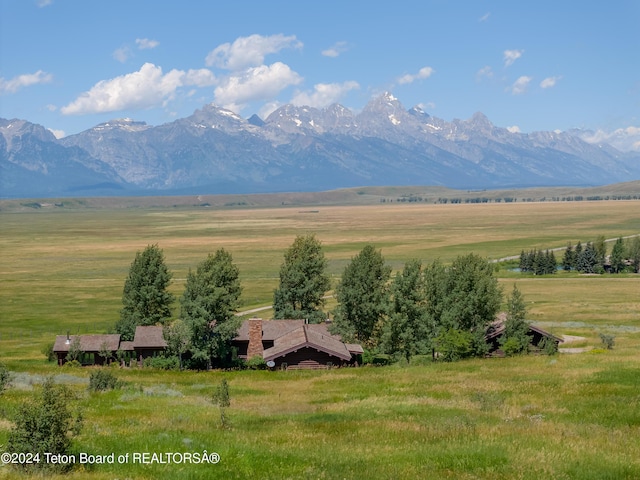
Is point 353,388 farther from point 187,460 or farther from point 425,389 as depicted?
point 187,460

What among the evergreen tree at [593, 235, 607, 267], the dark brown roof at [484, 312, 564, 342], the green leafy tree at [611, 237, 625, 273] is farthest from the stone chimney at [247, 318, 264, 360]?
the green leafy tree at [611, 237, 625, 273]

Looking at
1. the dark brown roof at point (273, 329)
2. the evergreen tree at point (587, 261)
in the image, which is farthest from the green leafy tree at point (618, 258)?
the dark brown roof at point (273, 329)

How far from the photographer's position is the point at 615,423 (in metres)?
22.6

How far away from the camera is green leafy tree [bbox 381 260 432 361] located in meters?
55.3

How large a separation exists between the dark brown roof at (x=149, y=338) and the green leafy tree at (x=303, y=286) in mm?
15187

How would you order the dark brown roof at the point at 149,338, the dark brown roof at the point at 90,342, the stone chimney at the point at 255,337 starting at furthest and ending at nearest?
1. the dark brown roof at the point at 90,342
2. the dark brown roof at the point at 149,338
3. the stone chimney at the point at 255,337

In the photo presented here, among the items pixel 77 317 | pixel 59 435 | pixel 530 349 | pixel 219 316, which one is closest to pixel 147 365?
pixel 219 316

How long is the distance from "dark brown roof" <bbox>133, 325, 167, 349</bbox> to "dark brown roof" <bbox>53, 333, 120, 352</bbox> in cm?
271

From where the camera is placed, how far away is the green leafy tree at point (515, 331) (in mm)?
53906

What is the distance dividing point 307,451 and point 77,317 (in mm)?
83267

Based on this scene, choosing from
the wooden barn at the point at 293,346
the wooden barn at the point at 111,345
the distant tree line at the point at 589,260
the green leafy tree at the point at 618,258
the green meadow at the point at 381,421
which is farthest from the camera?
the green leafy tree at the point at 618,258

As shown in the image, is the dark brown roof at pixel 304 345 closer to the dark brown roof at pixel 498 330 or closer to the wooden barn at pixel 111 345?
the wooden barn at pixel 111 345

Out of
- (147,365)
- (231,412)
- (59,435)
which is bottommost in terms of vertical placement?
(147,365)

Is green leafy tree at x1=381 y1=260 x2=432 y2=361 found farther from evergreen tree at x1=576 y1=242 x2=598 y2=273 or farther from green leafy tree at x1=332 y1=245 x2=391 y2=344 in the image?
evergreen tree at x1=576 y1=242 x2=598 y2=273
